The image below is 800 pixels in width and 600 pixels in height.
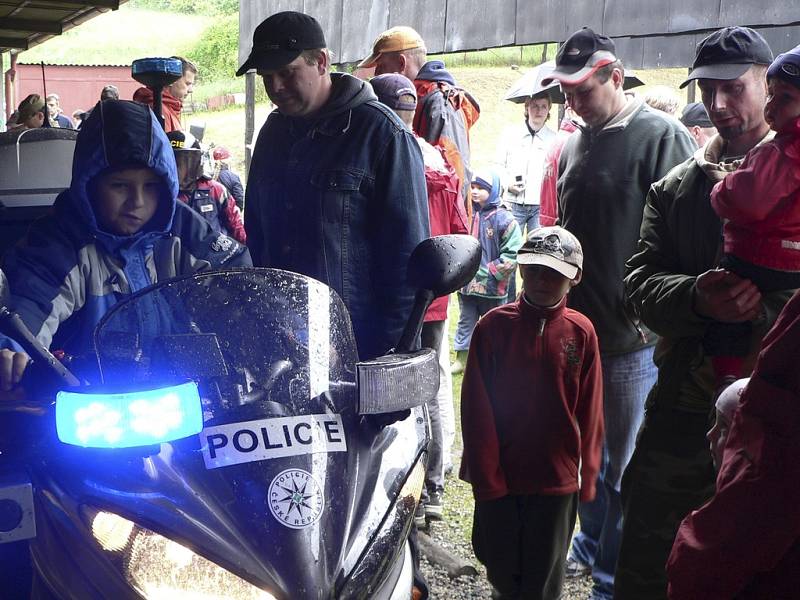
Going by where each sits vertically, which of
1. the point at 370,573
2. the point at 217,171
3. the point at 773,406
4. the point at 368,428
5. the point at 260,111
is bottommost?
the point at 260,111

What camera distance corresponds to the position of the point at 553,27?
14.8 meters

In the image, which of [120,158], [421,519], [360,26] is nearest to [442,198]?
[421,519]

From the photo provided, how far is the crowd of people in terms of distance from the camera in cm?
329

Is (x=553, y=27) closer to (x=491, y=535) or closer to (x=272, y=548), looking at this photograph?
(x=491, y=535)

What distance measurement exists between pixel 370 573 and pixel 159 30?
80222 millimetres

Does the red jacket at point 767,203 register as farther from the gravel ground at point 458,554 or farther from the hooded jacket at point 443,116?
the hooded jacket at point 443,116

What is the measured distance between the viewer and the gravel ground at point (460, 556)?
15.6 feet

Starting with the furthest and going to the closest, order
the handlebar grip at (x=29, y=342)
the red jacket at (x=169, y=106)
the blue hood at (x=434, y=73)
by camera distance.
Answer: the red jacket at (x=169, y=106) < the blue hood at (x=434, y=73) < the handlebar grip at (x=29, y=342)

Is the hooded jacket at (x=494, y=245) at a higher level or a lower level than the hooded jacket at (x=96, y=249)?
lower

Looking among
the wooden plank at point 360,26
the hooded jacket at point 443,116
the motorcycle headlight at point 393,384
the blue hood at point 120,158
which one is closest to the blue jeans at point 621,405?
the hooded jacket at point 443,116

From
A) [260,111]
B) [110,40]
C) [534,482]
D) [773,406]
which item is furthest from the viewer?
[110,40]

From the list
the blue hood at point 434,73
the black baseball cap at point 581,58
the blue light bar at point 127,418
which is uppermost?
the black baseball cap at point 581,58

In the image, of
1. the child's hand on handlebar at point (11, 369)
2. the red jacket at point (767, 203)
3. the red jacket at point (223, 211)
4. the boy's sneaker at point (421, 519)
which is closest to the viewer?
the child's hand on handlebar at point (11, 369)

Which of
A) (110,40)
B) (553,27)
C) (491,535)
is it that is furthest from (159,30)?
(491,535)
